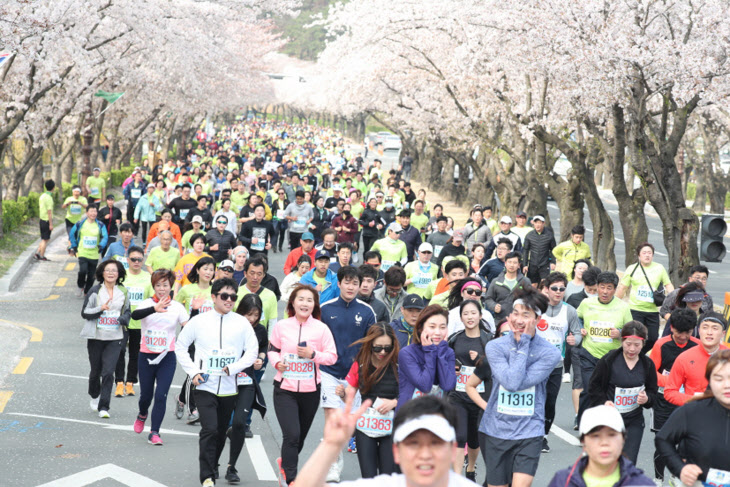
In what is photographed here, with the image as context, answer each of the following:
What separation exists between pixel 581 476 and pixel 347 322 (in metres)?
3.95

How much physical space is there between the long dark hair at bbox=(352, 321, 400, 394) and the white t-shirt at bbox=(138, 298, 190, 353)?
2.90 metres

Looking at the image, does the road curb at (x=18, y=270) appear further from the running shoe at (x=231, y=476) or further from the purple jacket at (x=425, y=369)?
the purple jacket at (x=425, y=369)

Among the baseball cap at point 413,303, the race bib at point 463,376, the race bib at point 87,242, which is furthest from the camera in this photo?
the race bib at point 87,242

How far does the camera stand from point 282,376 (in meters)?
8.19

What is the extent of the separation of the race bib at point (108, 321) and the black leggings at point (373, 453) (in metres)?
3.93

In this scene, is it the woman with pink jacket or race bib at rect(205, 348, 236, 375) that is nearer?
the woman with pink jacket

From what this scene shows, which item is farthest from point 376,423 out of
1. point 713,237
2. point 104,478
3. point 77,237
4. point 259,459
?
point 77,237

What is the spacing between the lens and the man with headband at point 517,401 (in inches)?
269

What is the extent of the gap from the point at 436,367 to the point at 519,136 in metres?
Answer: 21.3

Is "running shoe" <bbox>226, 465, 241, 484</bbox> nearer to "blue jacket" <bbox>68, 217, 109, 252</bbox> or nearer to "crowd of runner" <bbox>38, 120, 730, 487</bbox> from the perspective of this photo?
"crowd of runner" <bbox>38, 120, 730, 487</bbox>

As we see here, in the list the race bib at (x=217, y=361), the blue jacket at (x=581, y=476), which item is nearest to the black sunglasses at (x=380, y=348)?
the race bib at (x=217, y=361)

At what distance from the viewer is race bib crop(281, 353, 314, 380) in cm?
815

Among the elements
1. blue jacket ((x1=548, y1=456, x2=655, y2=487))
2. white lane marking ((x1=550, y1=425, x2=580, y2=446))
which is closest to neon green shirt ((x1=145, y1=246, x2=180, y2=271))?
white lane marking ((x1=550, y1=425, x2=580, y2=446))

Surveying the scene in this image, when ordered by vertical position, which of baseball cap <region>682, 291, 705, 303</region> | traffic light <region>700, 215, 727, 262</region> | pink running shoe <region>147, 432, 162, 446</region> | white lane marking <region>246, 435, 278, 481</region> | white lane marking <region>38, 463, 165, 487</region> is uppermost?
traffic light <region>700, 215, 727, 262</region>
